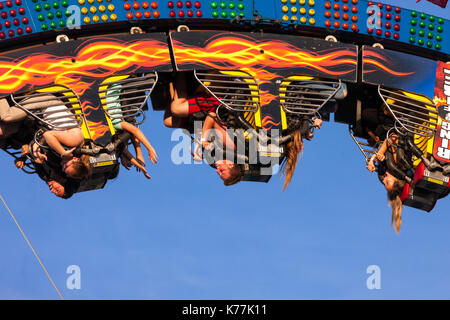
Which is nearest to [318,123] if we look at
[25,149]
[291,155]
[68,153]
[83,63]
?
[291,155]

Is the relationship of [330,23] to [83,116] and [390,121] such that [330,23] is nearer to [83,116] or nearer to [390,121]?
[390,121]

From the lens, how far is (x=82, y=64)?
36.2 metres

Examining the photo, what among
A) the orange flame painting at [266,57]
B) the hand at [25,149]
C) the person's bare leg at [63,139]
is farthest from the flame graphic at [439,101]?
the hand at [25,149]

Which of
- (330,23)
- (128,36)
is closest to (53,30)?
(128,36)

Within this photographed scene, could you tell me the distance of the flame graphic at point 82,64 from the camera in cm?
3606

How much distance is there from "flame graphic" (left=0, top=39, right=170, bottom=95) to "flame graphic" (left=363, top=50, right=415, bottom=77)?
5401 mm

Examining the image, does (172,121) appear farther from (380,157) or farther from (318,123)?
(380,157)

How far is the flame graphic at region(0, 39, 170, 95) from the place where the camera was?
1420 inches

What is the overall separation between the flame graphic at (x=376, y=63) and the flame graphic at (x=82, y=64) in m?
5.40

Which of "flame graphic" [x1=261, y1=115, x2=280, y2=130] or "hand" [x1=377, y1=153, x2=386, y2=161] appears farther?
"hand" [x1=377, y1=153, x2=386, y2=161]

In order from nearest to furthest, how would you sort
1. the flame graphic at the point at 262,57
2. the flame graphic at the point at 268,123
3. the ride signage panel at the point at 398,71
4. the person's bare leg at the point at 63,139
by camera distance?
the person's bare leg at the point at 63,139 < the flame graphic at the point at 268,123 < the flame graphic at the point at 262,57 < the ride signage panel at the point at 398,71

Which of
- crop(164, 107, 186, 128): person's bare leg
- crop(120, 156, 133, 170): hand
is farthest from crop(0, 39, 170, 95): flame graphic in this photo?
crop(120, 156, 133, 170): hand

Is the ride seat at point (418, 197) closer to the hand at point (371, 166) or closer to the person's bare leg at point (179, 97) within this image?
the hand at point (371, 166)

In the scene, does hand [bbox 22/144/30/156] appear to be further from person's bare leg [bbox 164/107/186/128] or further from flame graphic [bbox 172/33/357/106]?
flame graphic [bbox 172/33/357/106]
